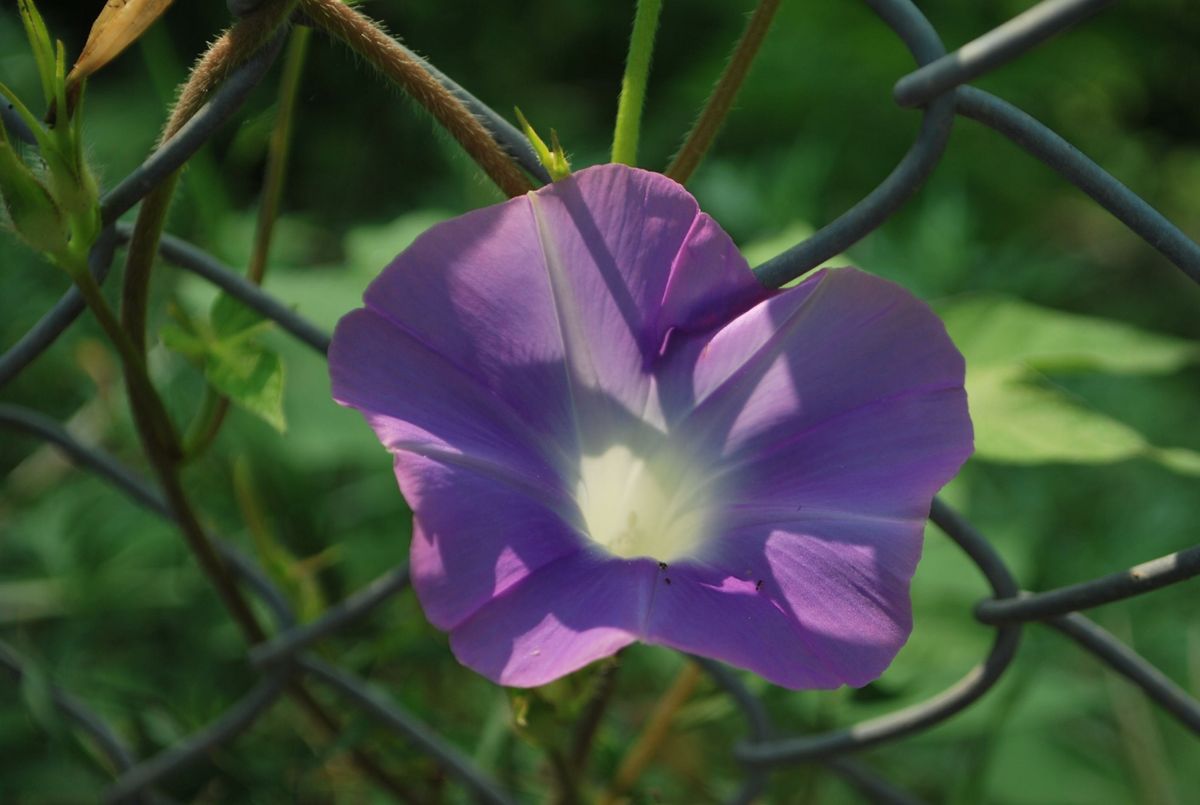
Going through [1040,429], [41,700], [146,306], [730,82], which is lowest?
[41,700]

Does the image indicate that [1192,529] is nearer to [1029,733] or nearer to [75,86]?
[1029,733]

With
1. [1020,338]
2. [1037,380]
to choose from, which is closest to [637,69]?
[1037,380]

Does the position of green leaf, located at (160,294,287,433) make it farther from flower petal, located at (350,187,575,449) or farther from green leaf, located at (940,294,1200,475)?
green leaf, located at (940,294,1200,475)

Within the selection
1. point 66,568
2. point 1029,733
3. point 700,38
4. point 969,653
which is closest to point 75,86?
point 66,568

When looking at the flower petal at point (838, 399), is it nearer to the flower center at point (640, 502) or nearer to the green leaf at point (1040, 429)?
the flower center at point (640, 502)

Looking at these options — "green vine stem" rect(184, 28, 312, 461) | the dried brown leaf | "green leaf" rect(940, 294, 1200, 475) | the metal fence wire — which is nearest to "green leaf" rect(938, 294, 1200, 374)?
"green leaf" rect(940, 294, 1200, 475)

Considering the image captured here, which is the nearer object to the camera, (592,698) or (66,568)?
(592,698)

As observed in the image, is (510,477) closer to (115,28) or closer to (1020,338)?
(115,28)
